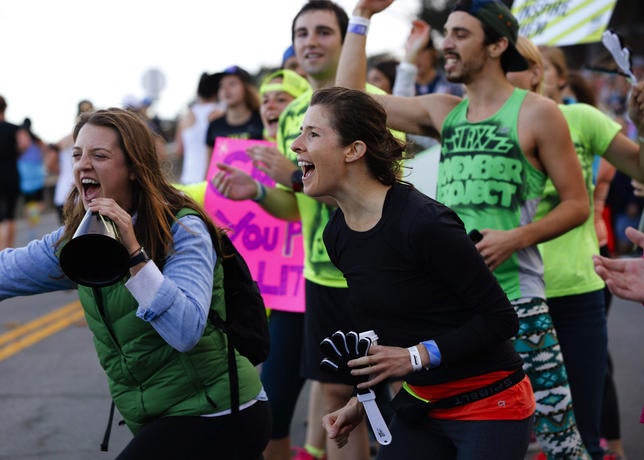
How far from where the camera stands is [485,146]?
144 inches

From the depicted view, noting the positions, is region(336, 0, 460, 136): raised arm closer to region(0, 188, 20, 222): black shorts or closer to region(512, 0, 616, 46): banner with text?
region(512, 0, 616, 46): banner with text

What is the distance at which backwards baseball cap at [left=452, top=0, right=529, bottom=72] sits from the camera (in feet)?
12.4

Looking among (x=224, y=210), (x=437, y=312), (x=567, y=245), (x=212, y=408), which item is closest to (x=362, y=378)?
(x=437, y=312)

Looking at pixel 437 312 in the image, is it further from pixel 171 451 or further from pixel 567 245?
pixel 567 245

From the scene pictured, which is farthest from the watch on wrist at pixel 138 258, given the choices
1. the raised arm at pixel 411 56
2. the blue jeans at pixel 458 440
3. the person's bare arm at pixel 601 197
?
the person's bare arm at pixel 601 197

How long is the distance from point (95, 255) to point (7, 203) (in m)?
9.77

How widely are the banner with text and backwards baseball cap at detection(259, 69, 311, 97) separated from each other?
1631 millimetres

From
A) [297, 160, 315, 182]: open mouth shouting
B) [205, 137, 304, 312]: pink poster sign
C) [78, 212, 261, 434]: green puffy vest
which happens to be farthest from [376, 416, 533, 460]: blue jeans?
[205, 137, 304, 312]: pink poster sign

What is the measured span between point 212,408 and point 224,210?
2.15 meters

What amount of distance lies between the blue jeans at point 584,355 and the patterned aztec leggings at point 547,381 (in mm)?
406

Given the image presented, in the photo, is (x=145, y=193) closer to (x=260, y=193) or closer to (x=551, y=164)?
(x=260, y=193)

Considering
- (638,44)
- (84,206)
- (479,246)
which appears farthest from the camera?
(638,44)

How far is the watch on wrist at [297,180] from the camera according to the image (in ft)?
13.6

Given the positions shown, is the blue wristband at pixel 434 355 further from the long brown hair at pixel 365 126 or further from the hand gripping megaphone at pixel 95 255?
the hand gripping megaphone at pixel 95 255
